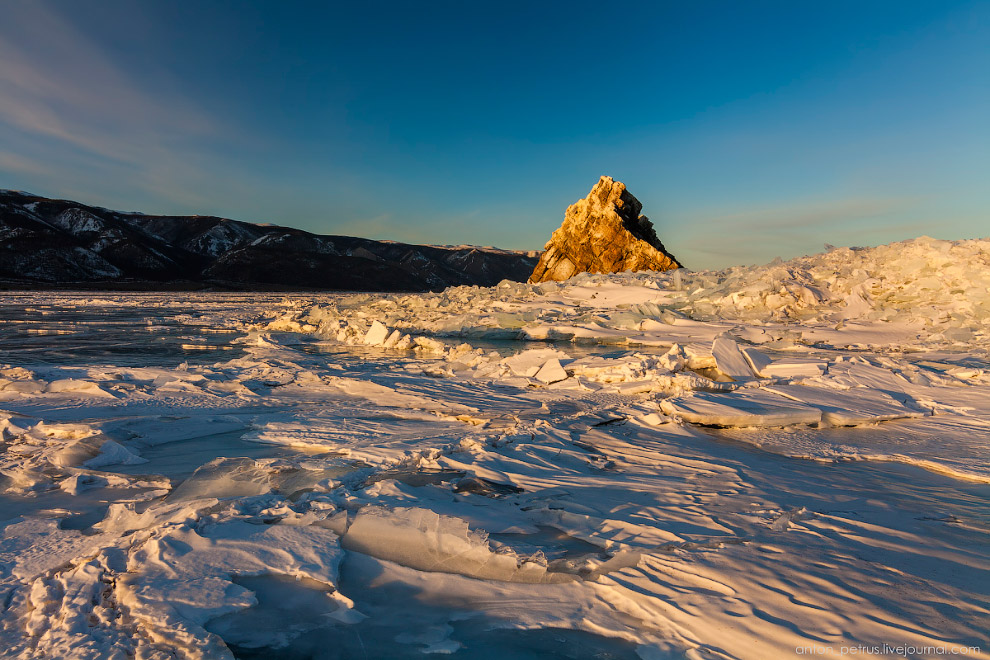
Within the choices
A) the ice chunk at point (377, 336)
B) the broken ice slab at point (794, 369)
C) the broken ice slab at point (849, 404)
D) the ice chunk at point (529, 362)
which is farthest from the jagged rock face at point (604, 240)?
the broken ice slab at point (849, 404)

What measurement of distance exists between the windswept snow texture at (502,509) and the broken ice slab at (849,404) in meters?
0.02

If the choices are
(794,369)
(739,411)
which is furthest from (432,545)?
(794,369)

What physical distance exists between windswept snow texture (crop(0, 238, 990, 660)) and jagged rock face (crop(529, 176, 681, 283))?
41.8 feet

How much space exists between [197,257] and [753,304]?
66.9 meters

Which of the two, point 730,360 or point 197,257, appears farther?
point 197,257

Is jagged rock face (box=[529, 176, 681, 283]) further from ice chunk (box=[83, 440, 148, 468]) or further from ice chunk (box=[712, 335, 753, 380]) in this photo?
ice chunk (box=[83, 440, 148, 468])

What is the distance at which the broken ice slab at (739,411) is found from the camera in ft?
10.9

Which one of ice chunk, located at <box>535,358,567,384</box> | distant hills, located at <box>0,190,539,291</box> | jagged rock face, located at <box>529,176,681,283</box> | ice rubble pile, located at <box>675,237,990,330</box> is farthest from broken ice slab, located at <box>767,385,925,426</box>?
distant hills, located at <box>0,190,539,291</box>

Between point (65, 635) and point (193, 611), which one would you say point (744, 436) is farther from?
point (65, 635)

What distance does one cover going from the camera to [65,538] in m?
1.80

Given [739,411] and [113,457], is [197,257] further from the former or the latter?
[739,411]

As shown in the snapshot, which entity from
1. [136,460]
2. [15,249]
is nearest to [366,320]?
[136,460]

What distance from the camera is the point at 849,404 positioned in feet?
12.1

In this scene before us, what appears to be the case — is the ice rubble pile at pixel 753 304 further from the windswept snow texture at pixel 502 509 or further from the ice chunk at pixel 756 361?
the ice chunk at pixel 756 361
